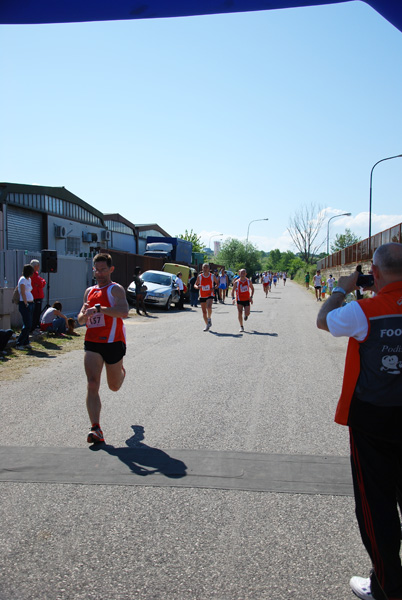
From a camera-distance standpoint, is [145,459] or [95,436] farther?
[95,436]

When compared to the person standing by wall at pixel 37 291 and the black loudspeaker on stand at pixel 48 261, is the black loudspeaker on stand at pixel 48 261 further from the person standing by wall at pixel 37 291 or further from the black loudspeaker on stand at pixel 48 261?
the person standing by wall at pixel 37 291

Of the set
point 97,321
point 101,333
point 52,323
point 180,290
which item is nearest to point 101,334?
point 101,333

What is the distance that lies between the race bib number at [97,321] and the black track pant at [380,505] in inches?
125

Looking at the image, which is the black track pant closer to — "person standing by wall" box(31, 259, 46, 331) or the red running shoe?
the red running shoe

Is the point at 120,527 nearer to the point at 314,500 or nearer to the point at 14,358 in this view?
the point at 314,500

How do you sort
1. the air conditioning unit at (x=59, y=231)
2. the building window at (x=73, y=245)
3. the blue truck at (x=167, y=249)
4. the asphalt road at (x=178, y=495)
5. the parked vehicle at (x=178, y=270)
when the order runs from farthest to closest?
the blue truck at (x=167, y=249), the building window at (x=73, y=245), the parked vehicle at (x=178, y=270), the air conditioning unit at (x=59, y=231), the asphalt road at (x=178, y=495)

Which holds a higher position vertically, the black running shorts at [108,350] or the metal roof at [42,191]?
the metal roof at [42,191]

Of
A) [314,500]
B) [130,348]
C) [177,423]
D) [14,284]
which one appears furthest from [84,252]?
[314,500]

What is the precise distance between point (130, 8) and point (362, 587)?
3.46 m

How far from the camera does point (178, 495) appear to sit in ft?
13.1

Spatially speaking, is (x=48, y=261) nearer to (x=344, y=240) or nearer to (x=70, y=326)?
(x=70, y=326)

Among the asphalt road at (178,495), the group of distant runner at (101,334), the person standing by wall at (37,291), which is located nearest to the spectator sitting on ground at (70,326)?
the person standing by wall at (37,291)

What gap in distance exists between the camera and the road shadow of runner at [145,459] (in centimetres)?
447

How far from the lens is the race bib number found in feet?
17.6
